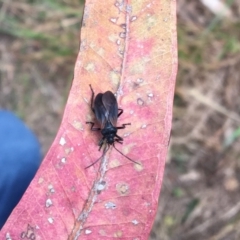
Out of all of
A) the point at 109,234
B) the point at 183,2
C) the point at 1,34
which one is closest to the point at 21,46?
the point at 1,34

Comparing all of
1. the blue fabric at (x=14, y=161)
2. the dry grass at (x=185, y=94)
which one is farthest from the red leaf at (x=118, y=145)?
the dry grass at (x=185, y=94)

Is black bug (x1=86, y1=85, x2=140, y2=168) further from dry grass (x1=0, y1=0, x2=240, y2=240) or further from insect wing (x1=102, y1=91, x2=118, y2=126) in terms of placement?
dry grass (x1=0, y1=0, x2=240, y2=240)

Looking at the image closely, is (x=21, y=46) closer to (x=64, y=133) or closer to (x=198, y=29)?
(x=198, y=29)

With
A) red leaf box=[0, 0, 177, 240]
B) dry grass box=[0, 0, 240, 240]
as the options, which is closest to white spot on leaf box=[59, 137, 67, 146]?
red leaf box=[0, 0, 177, 240]

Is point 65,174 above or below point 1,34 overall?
below

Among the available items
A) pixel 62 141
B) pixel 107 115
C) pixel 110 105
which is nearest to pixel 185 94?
pixel 107 115

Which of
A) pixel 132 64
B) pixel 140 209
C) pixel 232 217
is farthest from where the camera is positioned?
pixel 232 217

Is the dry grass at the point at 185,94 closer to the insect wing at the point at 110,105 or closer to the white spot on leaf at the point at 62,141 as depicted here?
the insect wing at the point at 110,105
